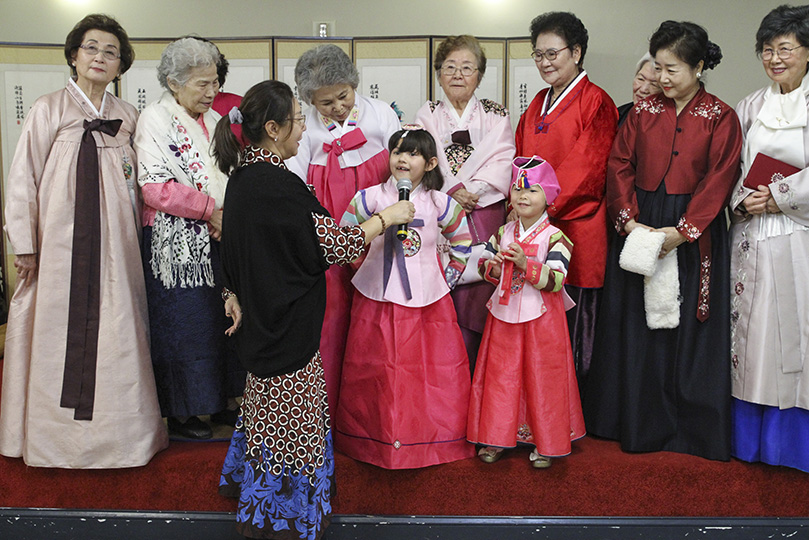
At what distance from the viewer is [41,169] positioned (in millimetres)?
2602

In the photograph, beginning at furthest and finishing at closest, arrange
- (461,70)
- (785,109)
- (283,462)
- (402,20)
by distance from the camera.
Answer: (402,20) < (461,70) < (785,109) < (283,462)

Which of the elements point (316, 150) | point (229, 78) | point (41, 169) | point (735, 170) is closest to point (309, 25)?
point (229, 78)

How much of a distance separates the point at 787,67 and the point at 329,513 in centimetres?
222

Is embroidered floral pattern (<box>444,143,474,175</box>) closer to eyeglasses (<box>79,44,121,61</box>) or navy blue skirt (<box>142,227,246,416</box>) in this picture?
navy blue skirt (<box>142,227,246,416</box>)

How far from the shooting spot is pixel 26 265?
8.45ft

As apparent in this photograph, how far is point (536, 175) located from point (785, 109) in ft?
3.05

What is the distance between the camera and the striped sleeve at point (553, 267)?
8.07 ft

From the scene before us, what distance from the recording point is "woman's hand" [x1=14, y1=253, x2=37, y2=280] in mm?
2565

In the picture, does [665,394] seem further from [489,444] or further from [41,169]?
[41,169]

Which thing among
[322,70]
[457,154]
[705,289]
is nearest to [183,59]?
[322,70]

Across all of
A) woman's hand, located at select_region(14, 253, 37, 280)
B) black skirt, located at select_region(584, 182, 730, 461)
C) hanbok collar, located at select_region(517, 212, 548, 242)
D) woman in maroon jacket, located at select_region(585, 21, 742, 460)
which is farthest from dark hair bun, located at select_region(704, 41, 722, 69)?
woman's hand, located at select_region(14, 253, 37, 280)

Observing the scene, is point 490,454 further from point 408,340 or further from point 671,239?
point 671,239

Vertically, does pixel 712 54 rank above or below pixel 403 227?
above

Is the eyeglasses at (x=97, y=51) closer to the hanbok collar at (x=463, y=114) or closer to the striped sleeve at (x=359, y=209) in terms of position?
the striped sleeve at (x=359, y=209)
